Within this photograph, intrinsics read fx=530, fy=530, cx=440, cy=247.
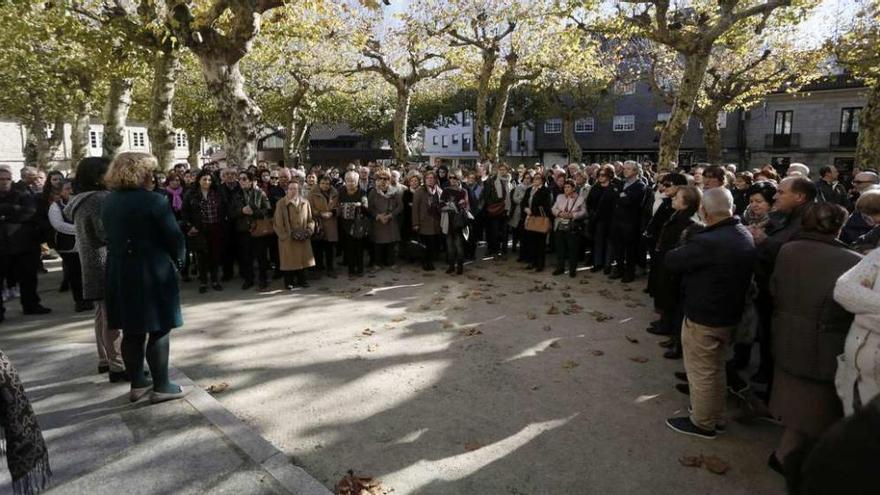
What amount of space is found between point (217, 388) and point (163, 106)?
1184 cm

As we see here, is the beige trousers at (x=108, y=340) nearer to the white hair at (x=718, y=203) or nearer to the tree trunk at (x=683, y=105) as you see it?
the white hair at (x=718, y=203)

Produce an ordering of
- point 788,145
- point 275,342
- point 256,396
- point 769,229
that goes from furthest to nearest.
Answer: point 788,145, point 275,342, point 769,229, point 256,396

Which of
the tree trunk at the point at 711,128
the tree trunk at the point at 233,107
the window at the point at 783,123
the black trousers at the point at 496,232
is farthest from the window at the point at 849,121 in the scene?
the tree trunk at the point at 233,107

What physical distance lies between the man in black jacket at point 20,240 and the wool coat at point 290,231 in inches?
135

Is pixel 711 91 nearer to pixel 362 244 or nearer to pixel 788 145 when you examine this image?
pixel 788 145

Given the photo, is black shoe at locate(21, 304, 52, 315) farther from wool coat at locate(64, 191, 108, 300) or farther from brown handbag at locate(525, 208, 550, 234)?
brown handbag at locate(525, 208, 550, 234)

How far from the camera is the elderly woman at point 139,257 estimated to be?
13.9 ft

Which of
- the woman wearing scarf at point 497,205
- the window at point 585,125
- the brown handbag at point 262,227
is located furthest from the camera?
the window at point 585,125

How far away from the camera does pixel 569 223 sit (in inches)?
386

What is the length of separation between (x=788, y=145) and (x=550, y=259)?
112 ft

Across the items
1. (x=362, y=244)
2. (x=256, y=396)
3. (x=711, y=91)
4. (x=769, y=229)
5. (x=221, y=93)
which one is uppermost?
(x=711, y=91)

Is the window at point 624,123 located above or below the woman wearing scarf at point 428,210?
above

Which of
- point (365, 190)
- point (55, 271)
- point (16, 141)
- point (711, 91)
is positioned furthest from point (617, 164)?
point (16, 141)

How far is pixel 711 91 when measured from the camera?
25.6m
